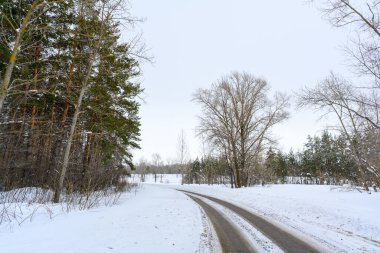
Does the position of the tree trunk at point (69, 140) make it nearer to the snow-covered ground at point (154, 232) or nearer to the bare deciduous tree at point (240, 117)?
the snow-covered ground at point (154, 232)

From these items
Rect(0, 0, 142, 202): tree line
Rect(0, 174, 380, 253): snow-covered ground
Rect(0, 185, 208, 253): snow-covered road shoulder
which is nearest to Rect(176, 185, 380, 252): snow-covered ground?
Rect(0, 174, 380, 253): snow-covered ground

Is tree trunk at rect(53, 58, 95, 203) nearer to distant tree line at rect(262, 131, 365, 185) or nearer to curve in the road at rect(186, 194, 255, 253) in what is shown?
curve in the road at rect(186, 194, 255, 253)

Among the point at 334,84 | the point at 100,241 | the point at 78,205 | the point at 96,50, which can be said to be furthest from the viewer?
the point at 334,84

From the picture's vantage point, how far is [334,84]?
56.7 feet

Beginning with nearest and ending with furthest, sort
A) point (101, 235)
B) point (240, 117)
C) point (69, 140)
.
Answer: point (101, 235) → point (69, 140) → point (240, 117)

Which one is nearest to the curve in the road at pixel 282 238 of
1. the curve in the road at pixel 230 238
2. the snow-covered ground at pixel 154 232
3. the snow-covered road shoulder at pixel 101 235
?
the snow-covered ground at pixel 154 232

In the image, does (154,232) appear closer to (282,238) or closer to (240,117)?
(282,238)

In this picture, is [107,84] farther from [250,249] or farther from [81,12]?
[250,249]

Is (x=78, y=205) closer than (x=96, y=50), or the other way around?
(x=78, y=205)

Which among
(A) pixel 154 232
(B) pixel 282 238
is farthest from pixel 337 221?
(A) pixel 154 232

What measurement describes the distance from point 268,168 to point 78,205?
55.5 m

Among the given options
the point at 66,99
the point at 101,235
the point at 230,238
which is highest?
the point at 66,99

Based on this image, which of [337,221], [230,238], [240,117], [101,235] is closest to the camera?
[101,235]

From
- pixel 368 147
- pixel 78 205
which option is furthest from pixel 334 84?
pixel 78 205
